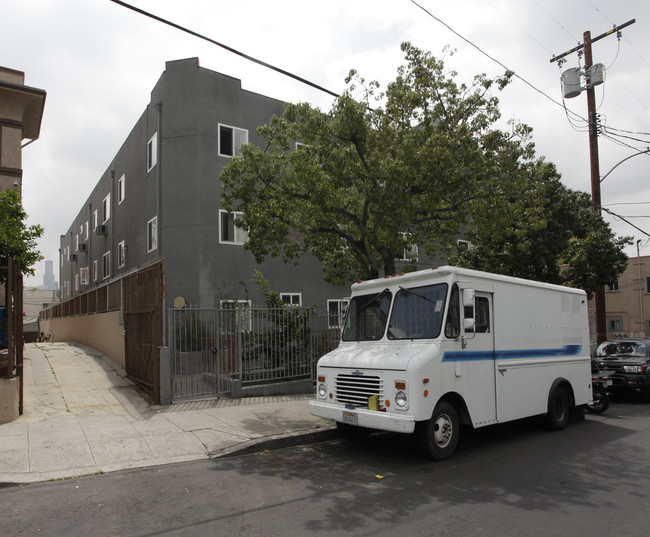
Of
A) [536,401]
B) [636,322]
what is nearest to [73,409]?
[536,401]

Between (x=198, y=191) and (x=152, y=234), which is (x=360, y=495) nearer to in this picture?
(x=198, y=191)

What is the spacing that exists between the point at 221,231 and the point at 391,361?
1139cm

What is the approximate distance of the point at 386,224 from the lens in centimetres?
1093

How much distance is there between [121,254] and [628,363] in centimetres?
1963

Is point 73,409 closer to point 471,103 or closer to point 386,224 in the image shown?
point 386,224

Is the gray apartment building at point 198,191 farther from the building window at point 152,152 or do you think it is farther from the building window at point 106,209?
the building window at point 106,209

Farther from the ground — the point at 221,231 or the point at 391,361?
the point at 221,231

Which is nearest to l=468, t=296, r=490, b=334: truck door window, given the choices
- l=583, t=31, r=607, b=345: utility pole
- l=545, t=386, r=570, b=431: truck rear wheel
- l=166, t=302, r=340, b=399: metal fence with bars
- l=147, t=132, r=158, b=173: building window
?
l=545, t=386, r=570, b=431: truck rear wheel

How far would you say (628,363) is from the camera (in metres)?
12.3

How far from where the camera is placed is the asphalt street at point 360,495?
466 centimetres

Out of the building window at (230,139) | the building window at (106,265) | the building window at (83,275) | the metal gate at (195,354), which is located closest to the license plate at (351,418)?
the metal gate at (195,354)

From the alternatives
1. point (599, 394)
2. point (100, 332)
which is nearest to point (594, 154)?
point (599, 394)

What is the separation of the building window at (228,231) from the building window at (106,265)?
34.1ft

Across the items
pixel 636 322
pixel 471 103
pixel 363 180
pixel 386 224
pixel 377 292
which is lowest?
pixel 636 322
